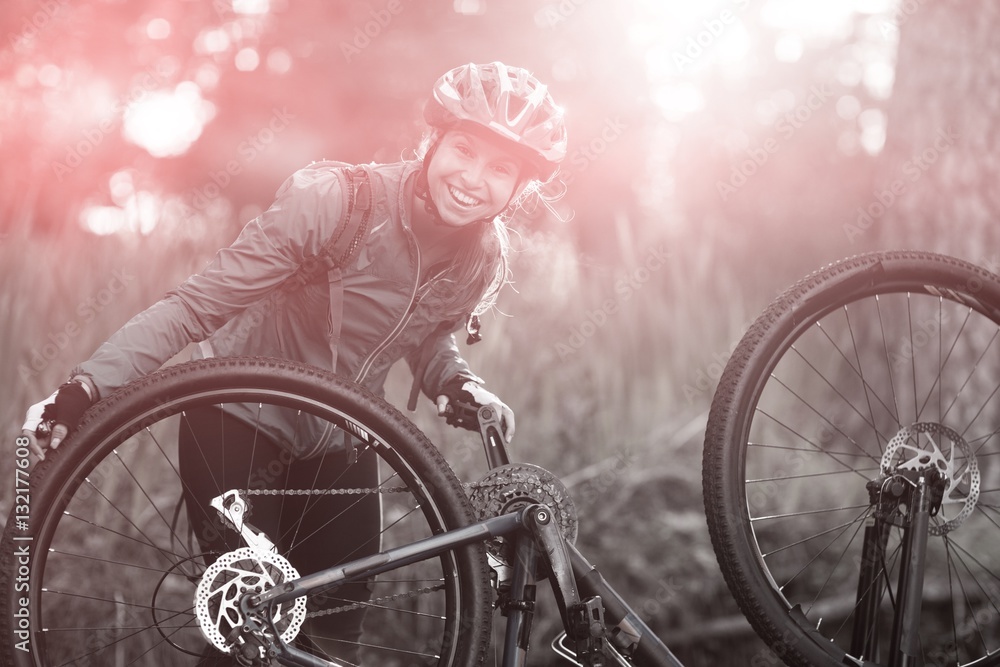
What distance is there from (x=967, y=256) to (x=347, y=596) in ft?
7.34

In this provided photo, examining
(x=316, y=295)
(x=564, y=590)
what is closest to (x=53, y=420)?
(x=316, y=295)

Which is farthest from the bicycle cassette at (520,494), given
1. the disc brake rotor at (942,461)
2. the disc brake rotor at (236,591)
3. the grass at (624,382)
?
the grass at (624,382)

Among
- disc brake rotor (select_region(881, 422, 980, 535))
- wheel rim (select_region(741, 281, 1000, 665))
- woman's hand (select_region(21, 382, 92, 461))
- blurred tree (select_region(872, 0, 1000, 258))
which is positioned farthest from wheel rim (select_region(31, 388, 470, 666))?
blurred tree (select_region(872, 0, 1000, 258))

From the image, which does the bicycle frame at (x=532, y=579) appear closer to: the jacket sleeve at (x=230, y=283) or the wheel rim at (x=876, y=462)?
the jacket sleeve at (x=230, y=283)

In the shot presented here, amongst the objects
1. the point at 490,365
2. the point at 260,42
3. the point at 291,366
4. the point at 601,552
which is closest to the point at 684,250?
the point at 490,365

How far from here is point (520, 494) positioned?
1.73 m

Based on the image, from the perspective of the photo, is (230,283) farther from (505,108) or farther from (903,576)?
(903,576)

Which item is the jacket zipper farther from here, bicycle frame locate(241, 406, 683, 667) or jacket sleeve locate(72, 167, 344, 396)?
bicycle frame locate(241, 406, 683, 667)

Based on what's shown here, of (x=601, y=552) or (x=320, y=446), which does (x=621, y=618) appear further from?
(x=601, y=552)

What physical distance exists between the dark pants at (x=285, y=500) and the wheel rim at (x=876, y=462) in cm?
124

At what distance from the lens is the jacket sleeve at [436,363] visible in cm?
216

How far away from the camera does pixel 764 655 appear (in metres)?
2.63

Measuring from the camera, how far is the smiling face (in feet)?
6.33


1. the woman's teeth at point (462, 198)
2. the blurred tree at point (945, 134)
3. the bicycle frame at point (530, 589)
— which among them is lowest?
the bicycle frame at point (530, 589)
